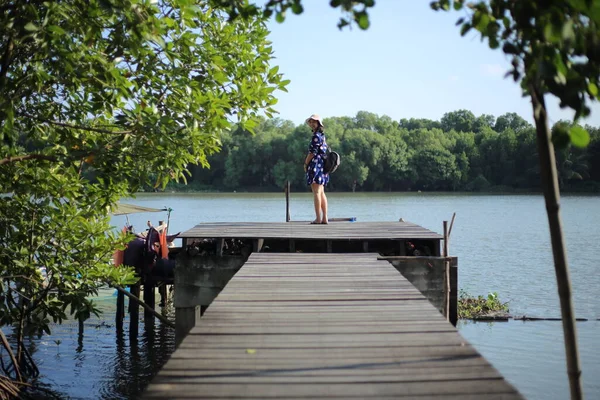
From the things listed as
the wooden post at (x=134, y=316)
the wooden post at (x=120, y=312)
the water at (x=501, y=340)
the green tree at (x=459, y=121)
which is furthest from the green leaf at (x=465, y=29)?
the green tree at (x=459, y=121)

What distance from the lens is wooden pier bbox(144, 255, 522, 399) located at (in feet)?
13.3

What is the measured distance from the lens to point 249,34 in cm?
902

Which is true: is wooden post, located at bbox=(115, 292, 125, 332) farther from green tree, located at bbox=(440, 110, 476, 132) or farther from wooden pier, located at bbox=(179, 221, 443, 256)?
green tree, located at bbox=(440, 110, 476, 132)

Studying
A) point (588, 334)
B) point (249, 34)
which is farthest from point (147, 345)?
point (588, 334)

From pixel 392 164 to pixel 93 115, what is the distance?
111655 mm

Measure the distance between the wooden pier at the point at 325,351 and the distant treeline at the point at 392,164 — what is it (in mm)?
101824

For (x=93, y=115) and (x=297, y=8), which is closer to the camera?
(x=297, y=8)

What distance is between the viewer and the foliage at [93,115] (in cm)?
660

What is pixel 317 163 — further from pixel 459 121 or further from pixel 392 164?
pixel 459 121

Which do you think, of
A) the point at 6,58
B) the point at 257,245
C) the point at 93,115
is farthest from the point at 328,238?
the point at 6,58

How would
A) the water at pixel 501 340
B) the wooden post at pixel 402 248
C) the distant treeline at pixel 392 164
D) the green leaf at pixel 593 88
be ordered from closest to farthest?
the green leaf at pixel 593 88 < the wooden post at pixel 402 248 < the water at pixel 501 340 < the distant treeline at pixel 392 164

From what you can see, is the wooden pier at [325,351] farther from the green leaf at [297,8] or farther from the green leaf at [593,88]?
the green leaf at [297,8]

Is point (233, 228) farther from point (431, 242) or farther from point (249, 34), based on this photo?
point (249, 34)

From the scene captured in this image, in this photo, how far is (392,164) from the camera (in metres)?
119
